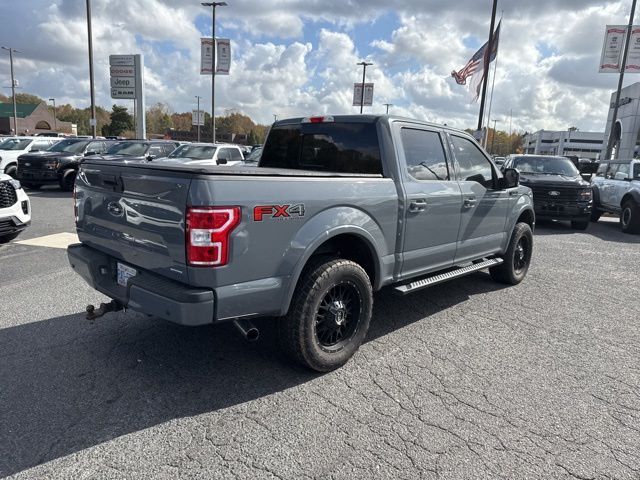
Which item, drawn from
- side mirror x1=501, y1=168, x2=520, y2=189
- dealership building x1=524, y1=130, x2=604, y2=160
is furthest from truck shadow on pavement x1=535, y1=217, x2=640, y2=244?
dealership building x1=524, y1=130, x2=604, y2=160

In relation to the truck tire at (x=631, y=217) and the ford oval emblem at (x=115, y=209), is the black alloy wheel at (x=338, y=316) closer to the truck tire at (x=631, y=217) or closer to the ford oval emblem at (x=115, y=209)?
the ford oval emblem at (x=115, y=209)

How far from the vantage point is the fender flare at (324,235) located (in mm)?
3152

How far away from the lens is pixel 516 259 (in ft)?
20.6

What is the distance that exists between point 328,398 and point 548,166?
1164 cm

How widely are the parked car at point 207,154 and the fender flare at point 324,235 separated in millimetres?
11794

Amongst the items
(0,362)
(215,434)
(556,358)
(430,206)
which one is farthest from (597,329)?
(0,362)

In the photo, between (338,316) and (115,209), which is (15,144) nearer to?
(115,209)

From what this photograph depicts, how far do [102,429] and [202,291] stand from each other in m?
1.03

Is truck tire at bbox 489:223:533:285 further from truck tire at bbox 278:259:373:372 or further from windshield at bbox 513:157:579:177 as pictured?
windshield at bbox 513:157:579:177

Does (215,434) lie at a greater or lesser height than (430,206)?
lesser

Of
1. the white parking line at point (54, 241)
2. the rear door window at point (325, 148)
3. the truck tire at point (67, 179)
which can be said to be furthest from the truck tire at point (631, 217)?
the truck tire at point (67, 179)

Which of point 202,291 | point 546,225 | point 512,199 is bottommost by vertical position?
point 546,225

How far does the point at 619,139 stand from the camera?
42.6 meters

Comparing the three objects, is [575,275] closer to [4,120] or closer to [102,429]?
[102,429]
